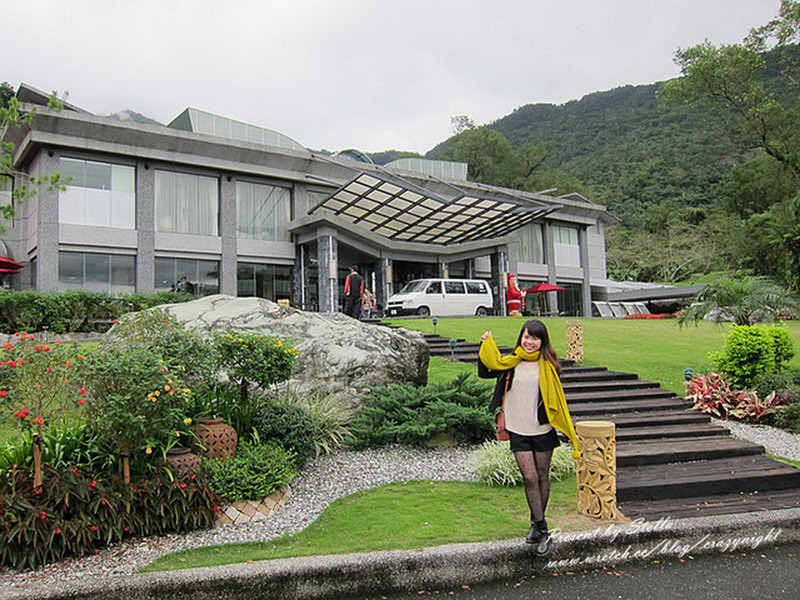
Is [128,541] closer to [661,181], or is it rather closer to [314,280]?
[314,280]

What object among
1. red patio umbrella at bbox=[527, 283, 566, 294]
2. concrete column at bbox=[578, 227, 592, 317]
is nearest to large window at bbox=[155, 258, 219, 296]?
red patio umbrella at bbox=[527, 283, 566, 294]

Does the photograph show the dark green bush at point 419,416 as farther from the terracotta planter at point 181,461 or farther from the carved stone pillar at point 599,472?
the terracotta planter at point 181,461

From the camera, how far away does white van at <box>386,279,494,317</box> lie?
862 inches

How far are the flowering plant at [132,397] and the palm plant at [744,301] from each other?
9981mm

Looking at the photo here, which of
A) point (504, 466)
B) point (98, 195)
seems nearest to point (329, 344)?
point (504, 466)

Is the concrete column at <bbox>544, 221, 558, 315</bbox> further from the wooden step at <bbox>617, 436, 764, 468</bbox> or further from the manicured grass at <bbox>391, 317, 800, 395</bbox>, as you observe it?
the wooden step at <bbox>617, 436, 764, 468</bbox>

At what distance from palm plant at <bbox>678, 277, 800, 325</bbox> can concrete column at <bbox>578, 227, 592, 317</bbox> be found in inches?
1058

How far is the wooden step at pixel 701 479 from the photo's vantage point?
5.34 m

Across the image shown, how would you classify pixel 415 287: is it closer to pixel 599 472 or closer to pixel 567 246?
pixel 599 472

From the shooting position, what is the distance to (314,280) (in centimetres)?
2605

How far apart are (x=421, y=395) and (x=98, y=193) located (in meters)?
18.9

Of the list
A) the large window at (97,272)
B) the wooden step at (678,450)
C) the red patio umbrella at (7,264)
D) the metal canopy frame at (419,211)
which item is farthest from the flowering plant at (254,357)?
the red patio umbrella at (7,264)

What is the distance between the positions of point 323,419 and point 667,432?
Result: 4544 millimetres

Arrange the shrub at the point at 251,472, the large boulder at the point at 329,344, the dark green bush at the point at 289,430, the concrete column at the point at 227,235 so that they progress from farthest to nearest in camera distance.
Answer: the concrete column at the point at 227,235
the large boulder at the point at 329,344
the dark green bush at the point at 289,430
the shrub at the point at 251,472
